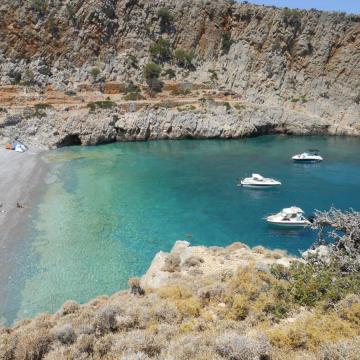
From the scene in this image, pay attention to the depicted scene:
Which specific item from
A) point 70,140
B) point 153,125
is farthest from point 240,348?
point 153,125

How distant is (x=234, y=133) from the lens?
64.8 meters

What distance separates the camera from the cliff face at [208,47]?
239 ft

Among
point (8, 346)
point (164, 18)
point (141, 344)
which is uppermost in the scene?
point (164, 18)

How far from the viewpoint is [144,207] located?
31406mm

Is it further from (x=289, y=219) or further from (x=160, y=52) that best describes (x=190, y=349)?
(x=160, y=52)

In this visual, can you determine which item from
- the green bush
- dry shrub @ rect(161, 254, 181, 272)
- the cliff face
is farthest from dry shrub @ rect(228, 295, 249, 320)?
the green bush

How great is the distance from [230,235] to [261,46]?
62.2m

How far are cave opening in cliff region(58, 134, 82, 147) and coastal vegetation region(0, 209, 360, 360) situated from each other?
Answer: 47982 millimetres

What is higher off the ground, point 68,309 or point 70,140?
point 68,309

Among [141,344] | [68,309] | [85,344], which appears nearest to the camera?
[141,344]

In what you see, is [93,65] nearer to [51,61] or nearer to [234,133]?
[51,61]

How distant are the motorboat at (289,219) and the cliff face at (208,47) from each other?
157 feet

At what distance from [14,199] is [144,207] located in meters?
11.2

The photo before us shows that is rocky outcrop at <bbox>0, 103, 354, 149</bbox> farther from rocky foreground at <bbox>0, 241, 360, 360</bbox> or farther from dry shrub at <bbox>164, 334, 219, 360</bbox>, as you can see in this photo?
dry shrub at <bbox>164, 334, 219, 360</bbox>
